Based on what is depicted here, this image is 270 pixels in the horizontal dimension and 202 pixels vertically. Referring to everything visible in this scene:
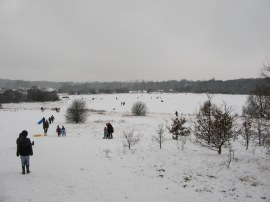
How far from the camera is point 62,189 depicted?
998cm

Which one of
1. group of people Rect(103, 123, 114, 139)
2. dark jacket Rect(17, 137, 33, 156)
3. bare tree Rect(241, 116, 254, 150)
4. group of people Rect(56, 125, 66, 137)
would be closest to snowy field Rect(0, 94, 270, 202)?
dark jacket Rect(17, 137, 33, 156)

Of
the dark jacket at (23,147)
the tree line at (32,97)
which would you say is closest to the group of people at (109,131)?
the dark jacket at (23,147)

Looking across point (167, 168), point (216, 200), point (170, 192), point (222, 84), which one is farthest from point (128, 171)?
point (222, 84)

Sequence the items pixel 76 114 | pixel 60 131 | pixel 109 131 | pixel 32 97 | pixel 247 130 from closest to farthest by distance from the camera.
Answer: pixel 247 130 < pixel 109 131 < pixel 60 131 < pixel 76 114 < pixel 32 97

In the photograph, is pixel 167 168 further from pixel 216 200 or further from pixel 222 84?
pixel 222 84

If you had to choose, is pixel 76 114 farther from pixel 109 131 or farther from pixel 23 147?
pixel 23 147

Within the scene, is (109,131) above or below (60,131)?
above

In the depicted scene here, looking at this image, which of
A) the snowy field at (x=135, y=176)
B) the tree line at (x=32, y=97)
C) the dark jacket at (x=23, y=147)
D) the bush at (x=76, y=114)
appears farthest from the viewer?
the tree line at (x=32, y=97)

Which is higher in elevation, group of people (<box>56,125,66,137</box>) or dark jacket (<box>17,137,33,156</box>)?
dark jacket (<box>17,137,33,156</box>)

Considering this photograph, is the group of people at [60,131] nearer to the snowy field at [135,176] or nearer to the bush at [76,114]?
the snowy field at [135,176]

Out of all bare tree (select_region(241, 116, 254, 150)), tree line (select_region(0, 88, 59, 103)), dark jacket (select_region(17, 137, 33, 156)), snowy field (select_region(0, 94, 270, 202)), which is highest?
tree line (select_region(0, 88, 59, 103))

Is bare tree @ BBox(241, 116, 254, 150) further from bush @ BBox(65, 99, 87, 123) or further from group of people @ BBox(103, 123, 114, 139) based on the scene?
bush @ BBox(65, 99, 87, 123)

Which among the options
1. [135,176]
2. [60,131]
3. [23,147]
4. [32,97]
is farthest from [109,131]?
[32,97]

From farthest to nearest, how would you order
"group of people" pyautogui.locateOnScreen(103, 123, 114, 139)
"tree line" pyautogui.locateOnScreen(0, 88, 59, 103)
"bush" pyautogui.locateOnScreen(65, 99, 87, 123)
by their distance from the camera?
1. "tree line" pyautogui.locateOnScreen(0, 88, 59, 103)
2. "bush" pyautogui.locateOnScreen(65, 99, 87, 123)
3. "group of people" pyautogui.locateOnScreen(103, 123, 114, 139)
